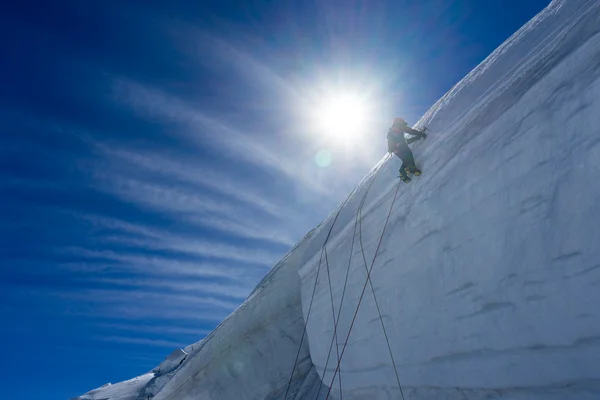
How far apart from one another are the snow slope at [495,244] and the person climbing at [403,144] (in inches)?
6.3

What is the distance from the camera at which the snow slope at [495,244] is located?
2994mm

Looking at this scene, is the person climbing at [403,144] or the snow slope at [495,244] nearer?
the snow slope at [495,244]

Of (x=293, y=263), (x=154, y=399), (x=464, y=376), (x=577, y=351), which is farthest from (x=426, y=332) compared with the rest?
(x=154, y=399)

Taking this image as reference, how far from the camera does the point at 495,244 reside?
3.67 metres

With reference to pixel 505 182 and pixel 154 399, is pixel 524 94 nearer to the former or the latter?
pixel 505 182

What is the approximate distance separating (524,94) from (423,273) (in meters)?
2.33

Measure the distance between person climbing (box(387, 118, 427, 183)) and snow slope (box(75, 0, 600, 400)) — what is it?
0.16m

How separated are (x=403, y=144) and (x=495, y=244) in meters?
1.92

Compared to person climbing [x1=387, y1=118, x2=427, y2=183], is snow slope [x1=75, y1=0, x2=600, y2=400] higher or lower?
lower

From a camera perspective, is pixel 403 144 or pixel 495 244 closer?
pixel 495 244

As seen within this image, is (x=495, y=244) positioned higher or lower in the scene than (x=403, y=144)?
lower

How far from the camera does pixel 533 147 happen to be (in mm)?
3439

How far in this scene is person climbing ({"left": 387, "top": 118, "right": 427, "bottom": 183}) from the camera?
5035 millimetres

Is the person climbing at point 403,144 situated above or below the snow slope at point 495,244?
above
